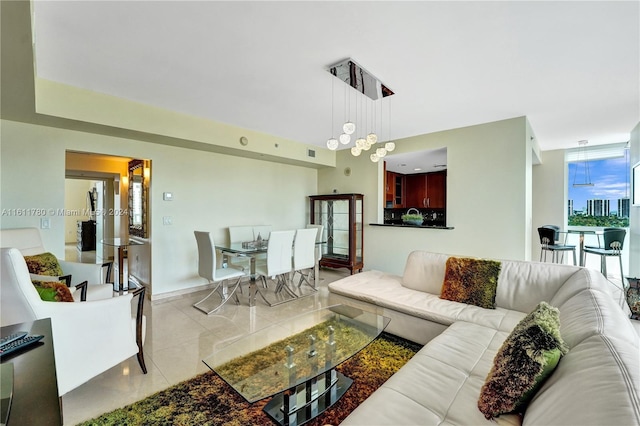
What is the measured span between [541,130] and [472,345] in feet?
13.5

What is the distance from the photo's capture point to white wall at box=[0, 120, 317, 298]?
115 inches

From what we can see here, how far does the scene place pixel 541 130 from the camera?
4.28 m

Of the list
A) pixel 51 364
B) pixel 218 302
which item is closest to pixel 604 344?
pixel 51 364

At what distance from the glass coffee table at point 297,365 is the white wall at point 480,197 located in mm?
2487

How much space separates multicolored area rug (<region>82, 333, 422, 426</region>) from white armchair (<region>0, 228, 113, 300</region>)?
4.25 feet

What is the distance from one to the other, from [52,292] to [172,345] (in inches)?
45.4

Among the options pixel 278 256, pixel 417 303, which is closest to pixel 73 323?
pixel 278 256

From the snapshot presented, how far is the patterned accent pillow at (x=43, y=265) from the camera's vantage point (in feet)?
8.13

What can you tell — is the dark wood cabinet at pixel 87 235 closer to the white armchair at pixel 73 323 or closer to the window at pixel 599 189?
the white armchair at pixel 73 323

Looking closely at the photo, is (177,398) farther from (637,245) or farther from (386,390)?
(637,245)

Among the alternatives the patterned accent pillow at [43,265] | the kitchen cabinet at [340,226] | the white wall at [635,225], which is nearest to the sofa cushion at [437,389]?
the patterned accent pillow at [43,265]

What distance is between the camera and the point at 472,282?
2.54m

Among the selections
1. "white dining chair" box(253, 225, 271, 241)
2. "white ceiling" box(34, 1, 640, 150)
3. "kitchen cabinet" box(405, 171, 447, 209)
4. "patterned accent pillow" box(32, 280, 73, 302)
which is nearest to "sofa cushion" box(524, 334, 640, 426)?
"white ceiling" box(34, 1, 640, 150)

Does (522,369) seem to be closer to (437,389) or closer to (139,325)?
(437,389)
